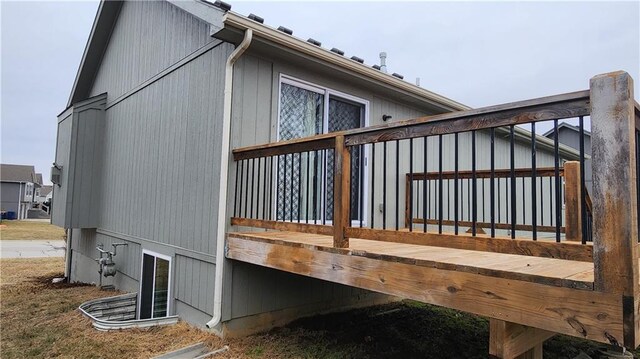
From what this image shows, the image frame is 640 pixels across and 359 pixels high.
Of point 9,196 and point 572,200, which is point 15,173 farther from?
point 572,200

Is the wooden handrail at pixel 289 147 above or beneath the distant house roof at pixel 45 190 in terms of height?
beneath

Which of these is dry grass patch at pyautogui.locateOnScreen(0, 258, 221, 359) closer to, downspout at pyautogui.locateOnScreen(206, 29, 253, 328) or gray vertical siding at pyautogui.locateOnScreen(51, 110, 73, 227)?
downspout at pyautogui.locateOnScreen(206, 29, 253, 328)

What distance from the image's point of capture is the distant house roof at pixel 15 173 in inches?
1449

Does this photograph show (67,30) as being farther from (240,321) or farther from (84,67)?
(240,321)

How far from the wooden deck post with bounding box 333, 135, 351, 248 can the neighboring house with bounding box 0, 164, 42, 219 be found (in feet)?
143

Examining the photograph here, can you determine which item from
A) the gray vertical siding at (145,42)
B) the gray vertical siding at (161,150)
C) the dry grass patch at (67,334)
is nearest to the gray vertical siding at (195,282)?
the gray vertical siding at (161,150)

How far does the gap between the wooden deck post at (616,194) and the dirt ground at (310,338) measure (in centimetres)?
249

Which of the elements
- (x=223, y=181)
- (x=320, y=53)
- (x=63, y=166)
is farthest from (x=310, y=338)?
(x=63, y=166)

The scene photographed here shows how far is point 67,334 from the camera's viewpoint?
4.55 metres

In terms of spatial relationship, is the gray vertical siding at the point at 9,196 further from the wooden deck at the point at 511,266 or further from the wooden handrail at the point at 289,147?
the wooden deck at the point at 511,266

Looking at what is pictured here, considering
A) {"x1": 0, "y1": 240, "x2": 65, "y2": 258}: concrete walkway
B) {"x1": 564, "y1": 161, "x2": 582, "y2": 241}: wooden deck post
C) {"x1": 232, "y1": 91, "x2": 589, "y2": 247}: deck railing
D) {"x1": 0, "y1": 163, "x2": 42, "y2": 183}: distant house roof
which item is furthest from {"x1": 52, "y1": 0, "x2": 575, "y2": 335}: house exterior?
{"x1": 0, "y1": 163, "x2": 42, "y2": 183}: distant house roof

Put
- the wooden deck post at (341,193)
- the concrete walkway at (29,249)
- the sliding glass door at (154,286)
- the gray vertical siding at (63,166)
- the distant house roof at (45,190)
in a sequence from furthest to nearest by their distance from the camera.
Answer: the distant house roof at (45,190) < the concrete walkway at (29,249) < the gray vertical siding at (63,166) < the sliding glass door at (154,286) < the wooden deck post at (341,193)

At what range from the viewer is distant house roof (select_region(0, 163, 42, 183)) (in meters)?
36.8

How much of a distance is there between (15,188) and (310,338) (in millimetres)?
43623
